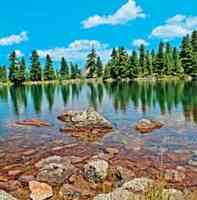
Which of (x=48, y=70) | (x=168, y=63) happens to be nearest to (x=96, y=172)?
(x=168, y=63)

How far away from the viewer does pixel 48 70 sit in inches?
4112

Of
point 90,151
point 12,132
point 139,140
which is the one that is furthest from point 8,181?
point 12,132

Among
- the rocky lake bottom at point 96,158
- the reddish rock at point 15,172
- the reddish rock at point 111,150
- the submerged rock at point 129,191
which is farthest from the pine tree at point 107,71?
the submerged rock at point 129,191

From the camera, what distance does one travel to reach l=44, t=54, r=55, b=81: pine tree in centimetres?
10425

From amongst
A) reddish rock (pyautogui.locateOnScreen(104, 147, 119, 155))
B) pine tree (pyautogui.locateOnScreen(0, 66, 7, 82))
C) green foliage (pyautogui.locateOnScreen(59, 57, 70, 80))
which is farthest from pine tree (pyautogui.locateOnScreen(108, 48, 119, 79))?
reddish rock (pyautogui.locateOnScreen(104, 147, 119, 155))

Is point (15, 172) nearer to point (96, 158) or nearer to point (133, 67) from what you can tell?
point (96, 158)

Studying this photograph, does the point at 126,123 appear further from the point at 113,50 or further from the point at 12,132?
the point at 113,50

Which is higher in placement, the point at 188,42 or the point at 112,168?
the point at 188,42

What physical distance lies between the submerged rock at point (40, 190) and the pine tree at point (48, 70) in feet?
310

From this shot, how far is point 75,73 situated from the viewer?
398ft

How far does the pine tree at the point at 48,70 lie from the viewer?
342 ft

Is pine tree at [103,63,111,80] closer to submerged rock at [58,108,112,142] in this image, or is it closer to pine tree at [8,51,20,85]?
pine tree at [8,51,20,85]

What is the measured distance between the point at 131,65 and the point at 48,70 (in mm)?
23583

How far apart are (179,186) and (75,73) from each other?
4388 inches
